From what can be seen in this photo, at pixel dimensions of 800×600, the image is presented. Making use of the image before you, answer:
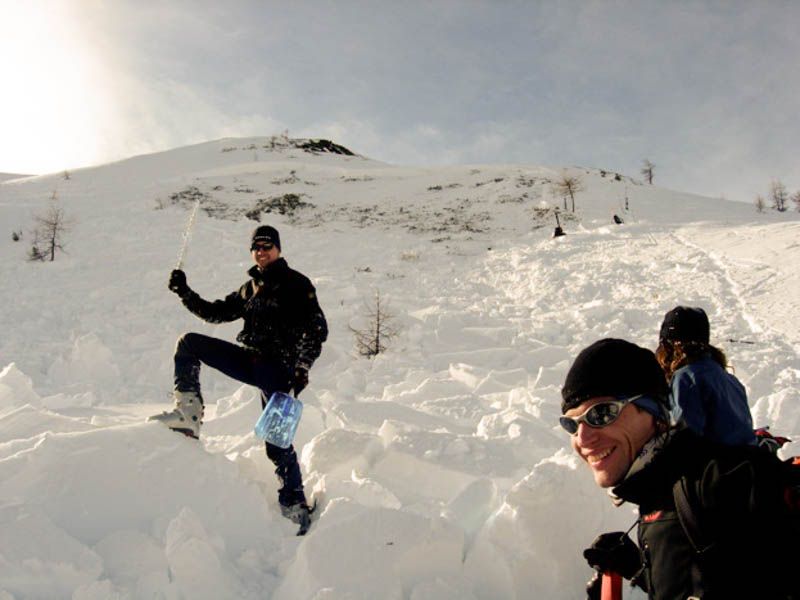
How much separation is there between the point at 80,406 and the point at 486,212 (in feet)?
70.8

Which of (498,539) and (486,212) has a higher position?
(486,212)

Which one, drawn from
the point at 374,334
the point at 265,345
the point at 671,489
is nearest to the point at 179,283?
the point at 265,345

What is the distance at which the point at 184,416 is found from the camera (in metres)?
3.49

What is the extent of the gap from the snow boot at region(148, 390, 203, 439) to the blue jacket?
3108mm

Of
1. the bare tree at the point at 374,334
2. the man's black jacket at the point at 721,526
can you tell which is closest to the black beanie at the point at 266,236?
the man's black jacket at the point at 721,526

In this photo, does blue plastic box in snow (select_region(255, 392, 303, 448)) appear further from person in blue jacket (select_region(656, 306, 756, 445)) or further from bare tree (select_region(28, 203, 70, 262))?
bare tree (select_region(28, 203, 70, 262))

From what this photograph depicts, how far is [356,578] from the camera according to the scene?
242 centimetres

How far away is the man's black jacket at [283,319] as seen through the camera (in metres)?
3.54

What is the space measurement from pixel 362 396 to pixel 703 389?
460 centimetres

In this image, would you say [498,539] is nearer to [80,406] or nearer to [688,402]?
[688,402]

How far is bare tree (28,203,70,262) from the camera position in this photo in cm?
1480

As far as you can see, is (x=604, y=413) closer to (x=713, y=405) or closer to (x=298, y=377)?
(x=713, y=405)

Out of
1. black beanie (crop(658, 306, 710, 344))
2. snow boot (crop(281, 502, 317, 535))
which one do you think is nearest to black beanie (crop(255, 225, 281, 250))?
snow boot (crop(281, 502, 317, 535))

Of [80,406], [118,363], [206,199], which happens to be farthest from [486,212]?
[80,406]
